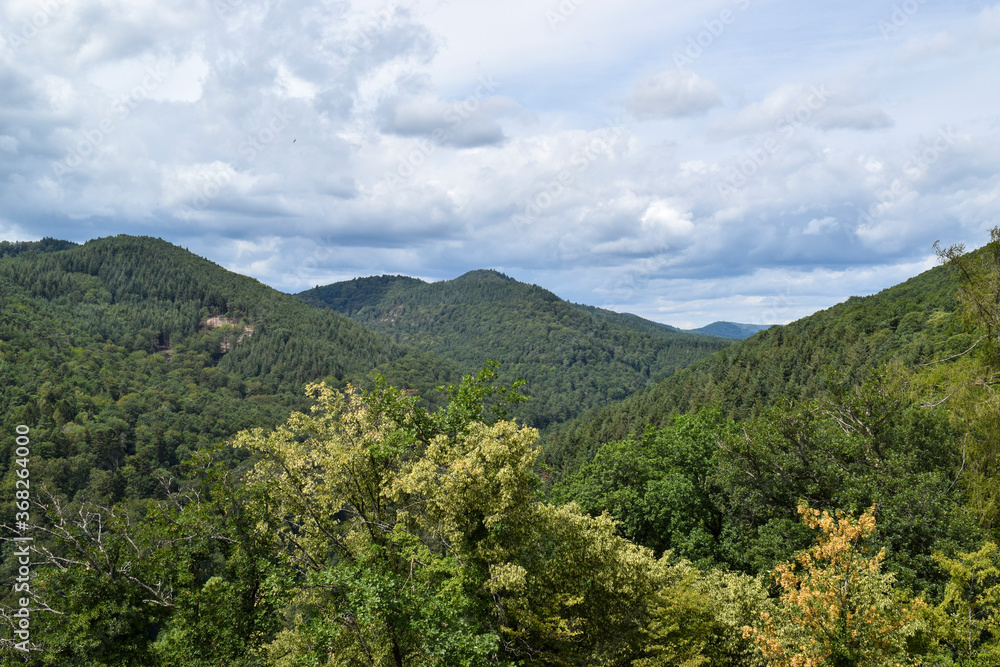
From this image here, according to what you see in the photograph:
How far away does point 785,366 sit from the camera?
108m

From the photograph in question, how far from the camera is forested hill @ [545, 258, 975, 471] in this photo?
3469 inches

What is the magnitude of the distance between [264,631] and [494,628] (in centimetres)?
795

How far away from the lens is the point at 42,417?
119m

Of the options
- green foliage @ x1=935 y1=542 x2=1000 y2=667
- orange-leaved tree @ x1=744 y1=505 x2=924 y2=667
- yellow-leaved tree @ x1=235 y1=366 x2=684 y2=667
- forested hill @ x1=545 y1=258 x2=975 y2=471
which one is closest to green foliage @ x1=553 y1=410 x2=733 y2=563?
green foliage @ x1=935 y1=542 x2=1000 y2=667

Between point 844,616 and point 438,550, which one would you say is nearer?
point 844,616

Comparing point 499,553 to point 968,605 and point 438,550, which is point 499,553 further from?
point 968,605

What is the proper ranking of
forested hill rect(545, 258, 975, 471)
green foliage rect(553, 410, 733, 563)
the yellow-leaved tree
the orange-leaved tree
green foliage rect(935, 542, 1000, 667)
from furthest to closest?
forested hill rect(545, 258, 975, 471)
green foliage rect(553, 410, 733, 563)
green foliage rect(935, 542, 1000, 667)
the yellow-leaved tree
the orange-leaved tree

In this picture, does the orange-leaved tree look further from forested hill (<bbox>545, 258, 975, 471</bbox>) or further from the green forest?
forested hill (<bbox>545, 258, 975, 471</bbox>)

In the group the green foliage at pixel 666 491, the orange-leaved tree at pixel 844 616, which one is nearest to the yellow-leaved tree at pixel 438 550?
the orange-leaved tree at pixel 844 616

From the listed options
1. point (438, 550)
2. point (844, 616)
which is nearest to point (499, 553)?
point (438, 550)

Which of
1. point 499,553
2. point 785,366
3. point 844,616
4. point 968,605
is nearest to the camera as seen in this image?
point 844,616

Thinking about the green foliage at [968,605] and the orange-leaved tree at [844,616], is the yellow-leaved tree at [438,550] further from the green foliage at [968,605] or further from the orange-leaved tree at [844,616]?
the green foliage at [968,605]

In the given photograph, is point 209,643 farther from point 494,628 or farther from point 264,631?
point 494,628

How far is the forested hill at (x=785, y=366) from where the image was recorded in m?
88.1
